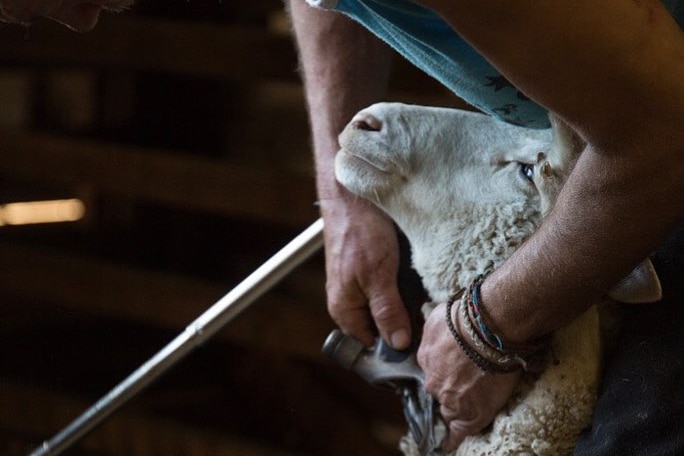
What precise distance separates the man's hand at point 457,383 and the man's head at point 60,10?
1.62 ft

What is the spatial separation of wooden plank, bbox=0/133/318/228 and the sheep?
1.26 metres

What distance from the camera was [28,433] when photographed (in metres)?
2.99

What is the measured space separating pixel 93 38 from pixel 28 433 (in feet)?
3.51

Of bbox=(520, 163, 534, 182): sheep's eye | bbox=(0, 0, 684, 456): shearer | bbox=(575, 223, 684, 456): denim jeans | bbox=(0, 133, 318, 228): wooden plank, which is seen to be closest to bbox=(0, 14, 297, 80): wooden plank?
bbox=(0, 133, 318, 228): wooden plank

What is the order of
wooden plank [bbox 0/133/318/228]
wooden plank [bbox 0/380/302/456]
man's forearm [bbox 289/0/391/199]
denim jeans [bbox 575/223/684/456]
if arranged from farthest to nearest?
wooden plank [bbox 0/380/302/456] < wooden plank [bbox 0/133/318/228] < man's forearm [bbox 289/0/391/199] < denim jeans [bbox 575/223/684/456]

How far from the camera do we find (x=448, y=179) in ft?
4.25

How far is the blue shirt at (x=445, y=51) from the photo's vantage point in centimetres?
115

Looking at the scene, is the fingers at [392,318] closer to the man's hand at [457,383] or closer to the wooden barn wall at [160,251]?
the man's hand at [457,383]

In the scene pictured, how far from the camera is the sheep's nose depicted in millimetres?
1336

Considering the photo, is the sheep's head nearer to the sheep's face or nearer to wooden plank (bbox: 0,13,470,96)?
the sheep's face

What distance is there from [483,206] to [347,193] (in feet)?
0.87

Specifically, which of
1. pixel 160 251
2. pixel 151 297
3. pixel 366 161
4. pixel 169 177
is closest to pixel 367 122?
pixel 366 161

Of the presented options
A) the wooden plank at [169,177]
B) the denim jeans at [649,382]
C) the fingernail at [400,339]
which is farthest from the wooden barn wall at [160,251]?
the denim jeans at [649,382]

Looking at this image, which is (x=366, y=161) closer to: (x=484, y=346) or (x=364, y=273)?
(x=364, y=273)
